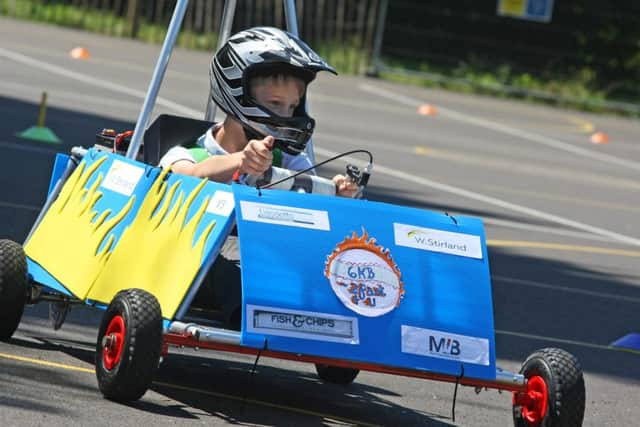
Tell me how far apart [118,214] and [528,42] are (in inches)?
1066

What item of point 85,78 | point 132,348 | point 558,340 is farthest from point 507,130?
point 132,348

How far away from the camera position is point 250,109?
672cm

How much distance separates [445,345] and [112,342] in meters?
1.24

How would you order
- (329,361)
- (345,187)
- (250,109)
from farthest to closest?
(345,187) → (250,109) → (329,361)

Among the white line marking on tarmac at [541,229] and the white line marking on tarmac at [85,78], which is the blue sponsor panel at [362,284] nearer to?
the white line marking on tarmac at [541,229]

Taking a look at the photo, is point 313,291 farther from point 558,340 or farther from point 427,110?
point 427,110

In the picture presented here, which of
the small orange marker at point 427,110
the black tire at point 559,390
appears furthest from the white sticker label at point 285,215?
the small orange marker at point 427,110

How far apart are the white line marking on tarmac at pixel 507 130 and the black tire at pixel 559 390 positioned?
54.4 feet

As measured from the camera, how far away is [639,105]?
100 ft

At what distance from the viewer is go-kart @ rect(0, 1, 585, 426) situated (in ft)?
19.3

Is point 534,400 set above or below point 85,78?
above

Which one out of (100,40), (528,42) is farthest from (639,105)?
(100,40)

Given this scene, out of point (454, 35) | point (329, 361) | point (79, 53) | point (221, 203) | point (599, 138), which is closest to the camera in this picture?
point (329, 361)

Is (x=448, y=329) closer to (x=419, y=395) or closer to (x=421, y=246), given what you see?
(x=421, y=246)
